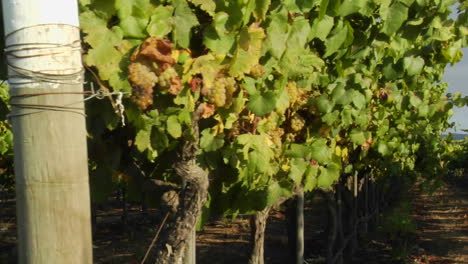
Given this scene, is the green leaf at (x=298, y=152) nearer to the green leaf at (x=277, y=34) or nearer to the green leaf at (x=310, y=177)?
the green leaf at (x=310, y=177)

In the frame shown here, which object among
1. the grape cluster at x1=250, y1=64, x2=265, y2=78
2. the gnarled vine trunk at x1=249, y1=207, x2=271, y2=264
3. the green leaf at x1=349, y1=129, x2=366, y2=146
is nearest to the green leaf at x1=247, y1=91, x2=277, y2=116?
the grape cluster at x1=250, y1=64, x2=265, y2=78

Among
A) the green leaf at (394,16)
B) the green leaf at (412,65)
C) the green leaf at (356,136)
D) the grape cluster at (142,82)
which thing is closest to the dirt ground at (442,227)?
the green leaf at (356,136)

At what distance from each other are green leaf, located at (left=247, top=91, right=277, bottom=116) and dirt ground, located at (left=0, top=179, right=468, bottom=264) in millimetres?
5688

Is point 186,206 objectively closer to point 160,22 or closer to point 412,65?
point 160,22

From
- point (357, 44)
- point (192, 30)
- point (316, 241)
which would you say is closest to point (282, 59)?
point (192, 30)

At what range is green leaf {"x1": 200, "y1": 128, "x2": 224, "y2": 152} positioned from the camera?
7.61ft

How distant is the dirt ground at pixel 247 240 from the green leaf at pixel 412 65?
17.4ft

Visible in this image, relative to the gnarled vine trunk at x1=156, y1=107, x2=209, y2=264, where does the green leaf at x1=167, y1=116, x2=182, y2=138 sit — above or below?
above

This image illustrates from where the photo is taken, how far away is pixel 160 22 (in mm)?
1772

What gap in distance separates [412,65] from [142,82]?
5.68 ft

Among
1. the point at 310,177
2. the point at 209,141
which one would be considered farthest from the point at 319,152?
the point at 209,141

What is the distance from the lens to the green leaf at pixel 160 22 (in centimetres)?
175

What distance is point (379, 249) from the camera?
1075cm

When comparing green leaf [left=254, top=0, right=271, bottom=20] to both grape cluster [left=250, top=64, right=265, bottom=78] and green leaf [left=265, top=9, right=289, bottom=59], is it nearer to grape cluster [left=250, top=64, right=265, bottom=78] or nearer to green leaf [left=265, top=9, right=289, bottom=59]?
green leaf [left=265, top=9, right=289, bottom=59]
